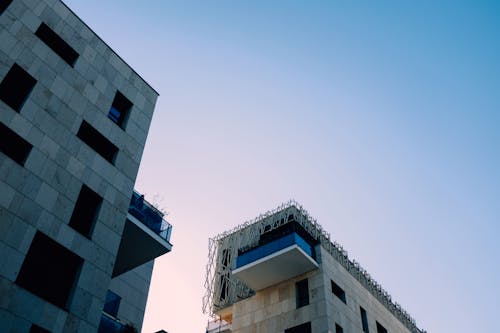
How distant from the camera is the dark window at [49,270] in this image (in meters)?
18.5

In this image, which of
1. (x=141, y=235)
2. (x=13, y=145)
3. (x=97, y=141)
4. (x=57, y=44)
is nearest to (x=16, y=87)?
(x=13, y=145)

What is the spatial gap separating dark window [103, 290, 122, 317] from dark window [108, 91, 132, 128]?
1057 centimetres

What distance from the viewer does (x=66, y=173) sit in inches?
856

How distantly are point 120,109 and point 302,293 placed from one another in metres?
22.0

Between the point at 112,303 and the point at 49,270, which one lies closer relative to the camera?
the point at 49,270

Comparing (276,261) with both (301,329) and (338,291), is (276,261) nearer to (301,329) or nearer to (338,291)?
(301,329)

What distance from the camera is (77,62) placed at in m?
25.6

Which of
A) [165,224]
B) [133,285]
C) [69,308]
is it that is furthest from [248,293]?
[69,308]

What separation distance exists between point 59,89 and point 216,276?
91.9ft

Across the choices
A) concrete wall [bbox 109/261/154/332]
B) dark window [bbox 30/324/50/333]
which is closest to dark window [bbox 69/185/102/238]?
dark window [bbox 30/324/50/333]

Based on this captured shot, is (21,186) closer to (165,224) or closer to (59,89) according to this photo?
(59,89)

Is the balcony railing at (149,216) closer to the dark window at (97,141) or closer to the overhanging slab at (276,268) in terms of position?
the dark window at (97,141)

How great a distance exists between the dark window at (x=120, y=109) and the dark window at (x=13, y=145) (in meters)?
Result: 6.51

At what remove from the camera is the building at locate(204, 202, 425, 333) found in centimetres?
3856
